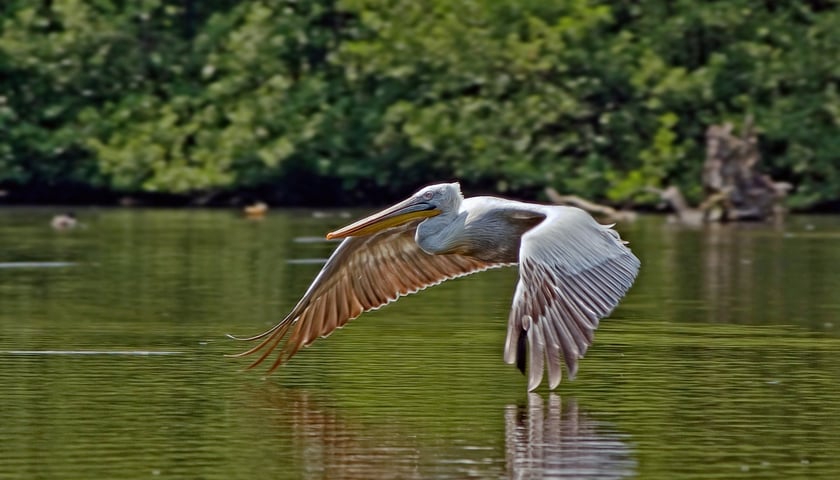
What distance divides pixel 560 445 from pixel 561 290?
1095mm

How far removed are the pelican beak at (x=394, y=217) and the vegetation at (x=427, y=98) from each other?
2476 centimetres

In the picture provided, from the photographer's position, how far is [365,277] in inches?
482

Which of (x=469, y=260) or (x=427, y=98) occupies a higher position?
(x=427, y=98)

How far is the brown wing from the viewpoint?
12.1 m

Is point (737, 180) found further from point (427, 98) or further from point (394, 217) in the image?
point (394, 217)

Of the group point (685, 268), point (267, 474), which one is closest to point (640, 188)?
point (685, 268)

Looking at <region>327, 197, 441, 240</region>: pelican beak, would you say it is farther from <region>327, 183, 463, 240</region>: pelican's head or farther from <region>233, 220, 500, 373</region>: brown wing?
<region>233, 220, 500, 373</region>: brown wing

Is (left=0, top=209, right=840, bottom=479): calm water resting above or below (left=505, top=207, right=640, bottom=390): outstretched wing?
below

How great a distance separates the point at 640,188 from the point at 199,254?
14.1 metres

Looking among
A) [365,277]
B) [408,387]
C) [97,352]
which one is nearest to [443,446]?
[408,387]

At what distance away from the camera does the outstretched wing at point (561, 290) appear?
1010cm

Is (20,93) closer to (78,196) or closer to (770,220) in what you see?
(78,196)

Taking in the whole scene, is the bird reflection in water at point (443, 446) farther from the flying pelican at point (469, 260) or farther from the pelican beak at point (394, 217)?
the pelican beak at point (394, 217)

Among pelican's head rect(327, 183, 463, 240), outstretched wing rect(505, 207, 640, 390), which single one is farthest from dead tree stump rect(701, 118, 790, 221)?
outstretched wing rect(505, 207, 640, 390)
